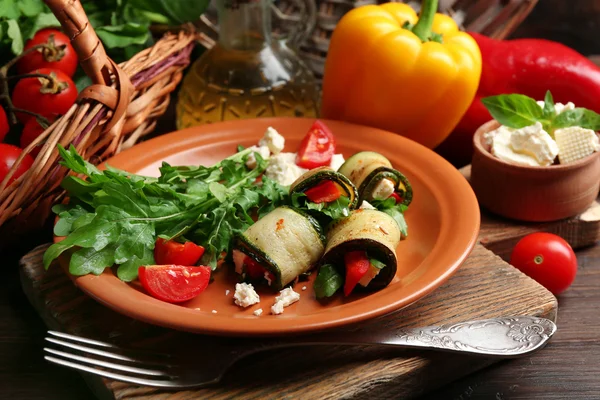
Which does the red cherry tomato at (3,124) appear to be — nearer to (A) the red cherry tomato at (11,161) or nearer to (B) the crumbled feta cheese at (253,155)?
(A) the red cherry tomato at (11,161)

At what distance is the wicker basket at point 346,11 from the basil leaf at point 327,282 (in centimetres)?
147

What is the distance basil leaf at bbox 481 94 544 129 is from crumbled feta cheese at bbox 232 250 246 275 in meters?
0.93

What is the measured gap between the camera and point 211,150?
7.45 feet

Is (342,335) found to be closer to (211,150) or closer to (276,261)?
(276,261)

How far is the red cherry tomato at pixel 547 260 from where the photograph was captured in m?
1.95

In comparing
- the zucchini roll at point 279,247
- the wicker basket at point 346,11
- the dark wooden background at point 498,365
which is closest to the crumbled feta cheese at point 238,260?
the zucchini roll at point 279,247

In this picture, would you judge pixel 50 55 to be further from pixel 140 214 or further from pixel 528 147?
pixel 528 147

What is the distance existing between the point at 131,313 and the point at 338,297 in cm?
48

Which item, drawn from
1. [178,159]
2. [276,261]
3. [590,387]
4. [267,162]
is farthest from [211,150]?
[590,387]

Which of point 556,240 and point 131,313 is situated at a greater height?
point 131,313

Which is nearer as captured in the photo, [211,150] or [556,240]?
[556,240]

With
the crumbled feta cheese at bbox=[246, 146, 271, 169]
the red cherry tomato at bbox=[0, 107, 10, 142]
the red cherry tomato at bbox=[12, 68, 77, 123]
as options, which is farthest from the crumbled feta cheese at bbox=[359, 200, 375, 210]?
the red cherry tomato at bbox=[0, 107, 10, 142]

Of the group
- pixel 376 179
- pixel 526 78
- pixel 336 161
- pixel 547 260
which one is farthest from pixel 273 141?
pixel 526 78

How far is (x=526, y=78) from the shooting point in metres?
2.63
